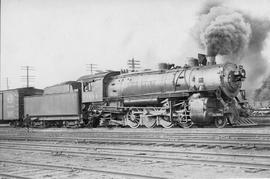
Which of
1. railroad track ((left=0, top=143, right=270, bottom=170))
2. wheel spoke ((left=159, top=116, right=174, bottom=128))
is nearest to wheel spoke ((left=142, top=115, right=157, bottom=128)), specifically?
wheel spoke ((left=159, top=116, right=174, bottom=128))

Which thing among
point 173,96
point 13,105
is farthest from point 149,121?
point 13,105

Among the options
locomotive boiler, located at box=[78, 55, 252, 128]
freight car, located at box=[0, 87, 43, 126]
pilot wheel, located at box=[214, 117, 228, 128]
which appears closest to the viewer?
locomotive boiler, located at box=[78, 55, 252, 128]

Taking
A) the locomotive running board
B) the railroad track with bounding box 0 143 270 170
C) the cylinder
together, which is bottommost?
the railroad track with bounding box 0 143 270 170

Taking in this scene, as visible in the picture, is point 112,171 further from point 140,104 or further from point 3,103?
point 3,103

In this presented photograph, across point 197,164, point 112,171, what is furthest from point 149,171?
point 197,164

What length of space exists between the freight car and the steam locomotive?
519 centimetres

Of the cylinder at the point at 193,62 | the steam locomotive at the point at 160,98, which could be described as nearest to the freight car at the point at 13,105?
the steam locomotive at the point at 160,98

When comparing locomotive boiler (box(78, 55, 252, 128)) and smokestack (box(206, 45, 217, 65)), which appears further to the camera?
smokestack (box(206, 45, 217, 65))

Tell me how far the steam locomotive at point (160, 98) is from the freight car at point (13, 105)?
205 inches

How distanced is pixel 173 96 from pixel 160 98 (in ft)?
3.04

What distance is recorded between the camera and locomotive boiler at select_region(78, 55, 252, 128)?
1681 cm

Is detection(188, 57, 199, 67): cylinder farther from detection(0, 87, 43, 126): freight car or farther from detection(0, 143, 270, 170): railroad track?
detection(0, 87, 43, 126): freight car

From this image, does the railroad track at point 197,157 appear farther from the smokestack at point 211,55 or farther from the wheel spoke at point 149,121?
the smokestack at point 211,55

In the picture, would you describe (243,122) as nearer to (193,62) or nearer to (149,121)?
(193,62)
